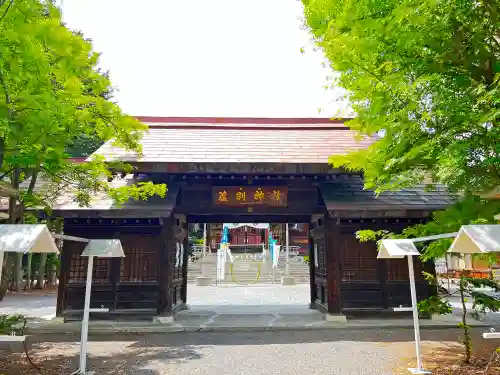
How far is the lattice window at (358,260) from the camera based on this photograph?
33.9 feet

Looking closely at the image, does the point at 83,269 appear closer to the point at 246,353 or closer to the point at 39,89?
the point at 246,353

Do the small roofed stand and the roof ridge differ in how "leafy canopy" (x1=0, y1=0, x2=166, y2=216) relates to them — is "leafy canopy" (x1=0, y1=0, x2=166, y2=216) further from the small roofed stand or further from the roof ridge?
the roof ridge

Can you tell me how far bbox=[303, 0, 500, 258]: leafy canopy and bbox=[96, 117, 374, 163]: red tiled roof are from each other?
358 cm

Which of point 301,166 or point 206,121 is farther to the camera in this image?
point 206,121

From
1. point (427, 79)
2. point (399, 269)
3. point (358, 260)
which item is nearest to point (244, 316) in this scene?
point (358, 260)

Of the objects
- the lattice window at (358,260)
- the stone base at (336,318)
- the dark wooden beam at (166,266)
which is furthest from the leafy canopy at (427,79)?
the dark wooden beam at (166,266)

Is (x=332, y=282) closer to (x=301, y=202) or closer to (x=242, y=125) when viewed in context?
(x=301, y=202)

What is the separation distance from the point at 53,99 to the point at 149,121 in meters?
8.62

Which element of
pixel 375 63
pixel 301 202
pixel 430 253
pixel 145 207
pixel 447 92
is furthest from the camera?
pixel 301 202

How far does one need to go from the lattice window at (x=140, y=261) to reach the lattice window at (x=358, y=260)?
5.65m

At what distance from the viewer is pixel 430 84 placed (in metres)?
5.20

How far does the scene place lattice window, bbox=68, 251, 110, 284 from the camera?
399 inches

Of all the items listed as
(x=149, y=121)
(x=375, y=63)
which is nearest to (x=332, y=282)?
(x=375, y=63)

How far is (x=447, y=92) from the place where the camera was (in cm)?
505
